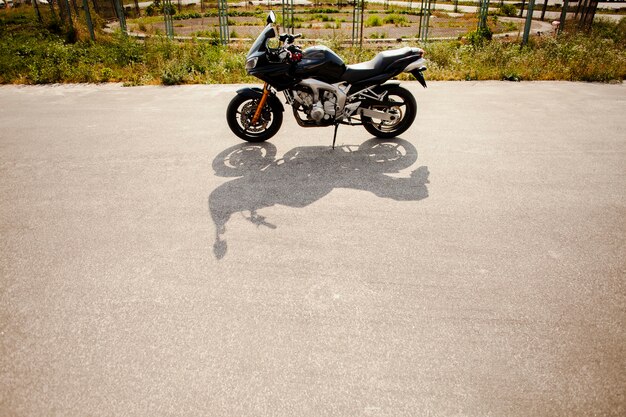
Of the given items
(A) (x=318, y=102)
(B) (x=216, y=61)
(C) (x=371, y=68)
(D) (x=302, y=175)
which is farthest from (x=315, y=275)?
(B) (x=216, y=61)

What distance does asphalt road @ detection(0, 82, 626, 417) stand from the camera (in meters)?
2.47

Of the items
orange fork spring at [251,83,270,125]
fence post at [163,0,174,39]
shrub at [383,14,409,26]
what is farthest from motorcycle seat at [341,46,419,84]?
shrub at [383,14,409,26]

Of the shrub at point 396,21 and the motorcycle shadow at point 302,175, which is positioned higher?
the shrub at point 396,21

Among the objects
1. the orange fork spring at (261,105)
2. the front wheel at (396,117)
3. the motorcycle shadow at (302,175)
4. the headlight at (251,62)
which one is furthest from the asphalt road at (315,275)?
the headlight at (251,62)

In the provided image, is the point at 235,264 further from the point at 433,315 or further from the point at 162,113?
the point at 162,113

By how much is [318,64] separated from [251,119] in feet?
4.13

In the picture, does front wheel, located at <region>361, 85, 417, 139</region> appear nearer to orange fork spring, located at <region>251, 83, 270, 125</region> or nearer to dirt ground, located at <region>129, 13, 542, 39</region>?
orange fork spring, located at <region>251, 83, 270, 125</region>

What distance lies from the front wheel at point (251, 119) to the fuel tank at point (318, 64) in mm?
726

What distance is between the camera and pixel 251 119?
19.0 feet

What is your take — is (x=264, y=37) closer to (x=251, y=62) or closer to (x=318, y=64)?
(x=251, y=62)

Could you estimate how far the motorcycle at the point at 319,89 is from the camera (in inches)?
208

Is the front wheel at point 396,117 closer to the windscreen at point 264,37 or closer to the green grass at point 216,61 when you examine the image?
the windscreen at point 264,37

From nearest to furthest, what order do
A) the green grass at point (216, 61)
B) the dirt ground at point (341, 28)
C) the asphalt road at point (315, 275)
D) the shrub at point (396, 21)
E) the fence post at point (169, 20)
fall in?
the asphalt road at point (315, 275)
the green grass at point (216, 61)
the fence post at point (169, 20)
the dirt ground at point (341, 28)
the shrub at point (396, 21)

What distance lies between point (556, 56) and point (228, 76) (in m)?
8.30
